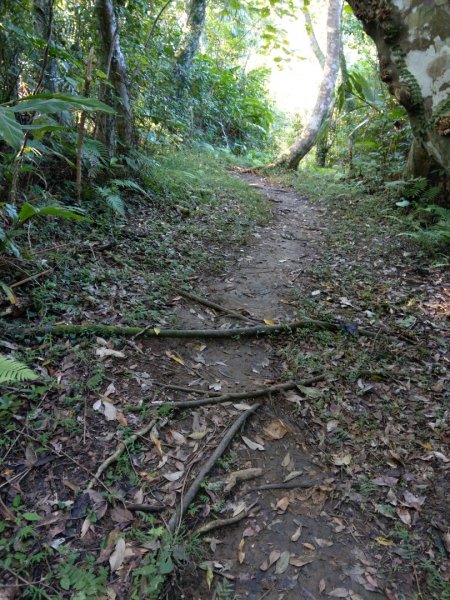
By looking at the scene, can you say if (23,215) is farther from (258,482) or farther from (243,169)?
(243,169)

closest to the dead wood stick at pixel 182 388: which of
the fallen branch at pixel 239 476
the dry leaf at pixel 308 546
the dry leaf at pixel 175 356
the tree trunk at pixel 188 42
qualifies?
A: the dry leaf at pixel 175 356

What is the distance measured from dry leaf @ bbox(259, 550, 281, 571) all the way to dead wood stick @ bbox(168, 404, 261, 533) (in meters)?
0.52

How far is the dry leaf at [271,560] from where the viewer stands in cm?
222

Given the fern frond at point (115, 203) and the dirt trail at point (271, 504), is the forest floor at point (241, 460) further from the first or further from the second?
the fern frond at point (115, 203)

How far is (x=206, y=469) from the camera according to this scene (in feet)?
8.71

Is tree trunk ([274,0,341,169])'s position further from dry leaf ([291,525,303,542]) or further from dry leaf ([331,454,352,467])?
dry leaf ([291,525,303,542])

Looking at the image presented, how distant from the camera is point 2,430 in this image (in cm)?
257

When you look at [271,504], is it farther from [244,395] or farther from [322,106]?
[322,106]

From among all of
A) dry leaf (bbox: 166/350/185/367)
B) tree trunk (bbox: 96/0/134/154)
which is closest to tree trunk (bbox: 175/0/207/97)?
tree trunk (bbox: 96/0/134/154)

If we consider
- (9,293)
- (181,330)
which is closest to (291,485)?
(181,330)

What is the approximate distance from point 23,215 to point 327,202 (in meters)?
6.60

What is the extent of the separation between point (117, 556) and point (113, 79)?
6206mm

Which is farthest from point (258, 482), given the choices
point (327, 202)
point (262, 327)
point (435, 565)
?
point (327, 202)

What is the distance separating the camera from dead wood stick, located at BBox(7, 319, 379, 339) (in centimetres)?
333
